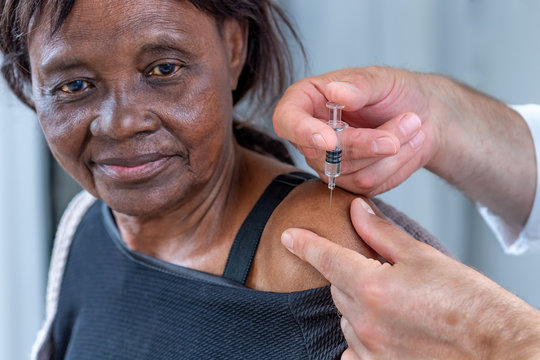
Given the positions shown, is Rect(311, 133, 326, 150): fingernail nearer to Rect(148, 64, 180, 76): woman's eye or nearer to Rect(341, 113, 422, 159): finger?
Rect(341, 113, 422, 159): finger

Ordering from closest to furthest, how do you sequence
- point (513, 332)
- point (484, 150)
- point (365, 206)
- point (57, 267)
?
point (513, 332)
point (365, 206)
point (484, 150)
point (57, 267)

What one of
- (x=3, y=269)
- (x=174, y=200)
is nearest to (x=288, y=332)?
(x=174, y=200)

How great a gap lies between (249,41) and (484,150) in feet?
2.21

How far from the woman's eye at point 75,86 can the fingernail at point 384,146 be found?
1.96ft

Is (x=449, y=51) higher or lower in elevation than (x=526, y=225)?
higher

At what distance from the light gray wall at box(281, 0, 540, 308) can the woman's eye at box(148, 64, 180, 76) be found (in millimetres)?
1244

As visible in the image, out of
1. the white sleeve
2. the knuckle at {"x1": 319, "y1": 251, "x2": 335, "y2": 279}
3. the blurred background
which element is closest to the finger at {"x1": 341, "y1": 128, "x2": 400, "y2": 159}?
the knuckle at {"x1": 319, "y1": 251, "x2": 335, "y2": 279}

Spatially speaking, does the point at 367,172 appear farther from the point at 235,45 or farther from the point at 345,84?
the point at 235,45

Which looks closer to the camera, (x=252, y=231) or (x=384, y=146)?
(x=384, y=146)

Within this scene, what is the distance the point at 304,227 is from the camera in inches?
45.4

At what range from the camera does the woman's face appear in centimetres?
114

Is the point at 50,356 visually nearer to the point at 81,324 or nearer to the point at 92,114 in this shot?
the point at 81,324

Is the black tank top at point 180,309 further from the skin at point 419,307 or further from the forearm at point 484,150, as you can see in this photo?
the forearm at point 484,150

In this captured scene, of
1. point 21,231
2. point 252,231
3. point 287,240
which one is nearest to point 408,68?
point 252,231
